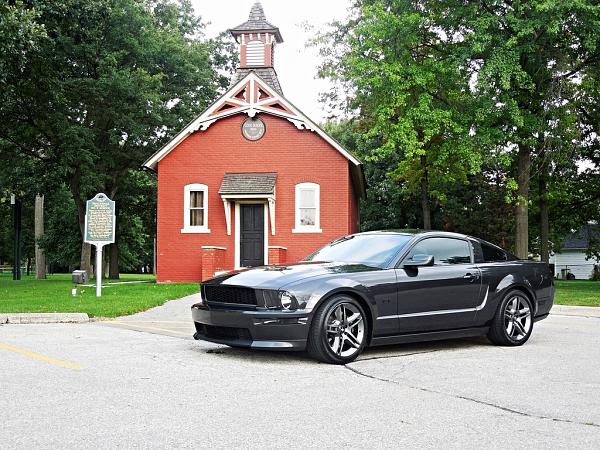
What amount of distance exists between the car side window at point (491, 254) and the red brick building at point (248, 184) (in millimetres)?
15572

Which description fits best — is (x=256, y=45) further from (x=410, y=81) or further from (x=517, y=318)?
(x=517, y=318)

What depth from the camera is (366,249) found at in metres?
8.83

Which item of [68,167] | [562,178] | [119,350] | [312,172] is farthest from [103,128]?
[119,350]

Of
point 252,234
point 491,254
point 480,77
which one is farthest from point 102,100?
point 491,254

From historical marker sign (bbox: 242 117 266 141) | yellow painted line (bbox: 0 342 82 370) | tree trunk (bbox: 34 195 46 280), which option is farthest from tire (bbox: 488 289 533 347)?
tree trunk (bbox: 34 195 46 280)

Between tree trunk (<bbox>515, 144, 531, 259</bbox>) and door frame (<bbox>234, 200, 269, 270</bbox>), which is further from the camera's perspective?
door frame (<bbox>234, 200, 269, 270</bbox>)

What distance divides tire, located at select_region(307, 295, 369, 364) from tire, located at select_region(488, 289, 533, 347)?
2.22 meters

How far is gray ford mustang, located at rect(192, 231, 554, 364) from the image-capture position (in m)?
7.36

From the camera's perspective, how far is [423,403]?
566cm

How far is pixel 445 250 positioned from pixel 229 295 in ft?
9.79

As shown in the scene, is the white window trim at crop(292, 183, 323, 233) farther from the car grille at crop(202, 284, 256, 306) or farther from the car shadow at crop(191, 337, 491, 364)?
the car grille at crop(202, 284, 256, 306)

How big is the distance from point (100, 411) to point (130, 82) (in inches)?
955

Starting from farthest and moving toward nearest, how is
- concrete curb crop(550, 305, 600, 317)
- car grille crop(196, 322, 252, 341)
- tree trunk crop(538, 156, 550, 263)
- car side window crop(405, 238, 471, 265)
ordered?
tree trunk crop(538, 156, 550, 263) < concrete curb crop(550, 305, 600, 317) < car side window crop(405, 238, 471, 265) < car grille crop(196, 322, 252, 341)

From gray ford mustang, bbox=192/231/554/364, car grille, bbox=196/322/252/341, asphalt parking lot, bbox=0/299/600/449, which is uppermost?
gray ford mustang, bbox=192/231/554/364
